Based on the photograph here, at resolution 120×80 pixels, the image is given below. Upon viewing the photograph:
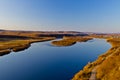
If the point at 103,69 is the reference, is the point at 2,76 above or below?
below

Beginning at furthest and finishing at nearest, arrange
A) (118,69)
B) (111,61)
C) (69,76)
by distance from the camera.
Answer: (111,61) < (69,76) < (118,69)

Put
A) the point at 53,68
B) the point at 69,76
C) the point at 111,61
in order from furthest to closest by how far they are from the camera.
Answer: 1. the point at 53,68
2. the point at 111,61
3. the point at 69,76

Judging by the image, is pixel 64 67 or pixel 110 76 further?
pixel 64 67

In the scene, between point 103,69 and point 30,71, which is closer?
point 103,69

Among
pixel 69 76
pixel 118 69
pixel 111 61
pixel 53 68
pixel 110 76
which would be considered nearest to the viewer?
pixel 110 76

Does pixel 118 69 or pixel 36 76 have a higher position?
pixel 118 69

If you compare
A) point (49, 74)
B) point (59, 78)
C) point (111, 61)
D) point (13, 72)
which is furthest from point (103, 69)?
point (13, 72)

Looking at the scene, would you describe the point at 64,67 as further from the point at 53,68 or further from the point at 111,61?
the point at 111,61

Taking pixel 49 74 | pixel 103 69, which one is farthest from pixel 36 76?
pixel 103 69

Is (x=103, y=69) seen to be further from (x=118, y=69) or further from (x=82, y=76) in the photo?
(x=82, y=76)
